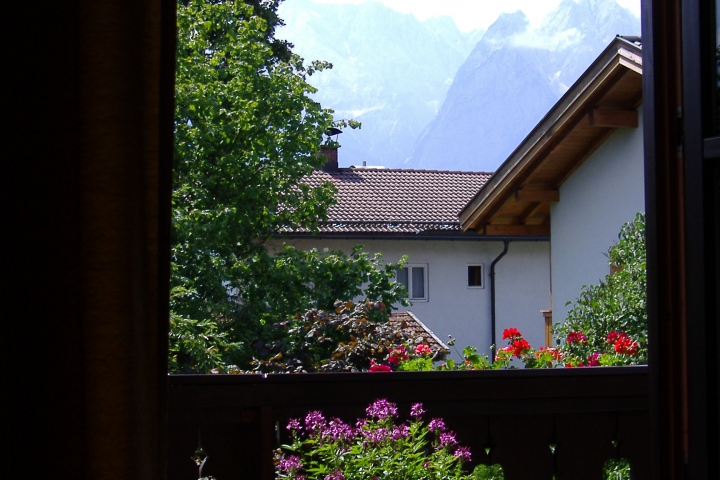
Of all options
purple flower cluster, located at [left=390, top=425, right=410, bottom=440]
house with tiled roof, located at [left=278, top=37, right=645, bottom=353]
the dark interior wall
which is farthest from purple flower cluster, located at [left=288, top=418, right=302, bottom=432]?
house with tiled roof, located at [left=278, top=37, right=645, bottom=353]

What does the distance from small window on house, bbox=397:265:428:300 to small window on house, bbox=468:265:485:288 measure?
0.75 meters

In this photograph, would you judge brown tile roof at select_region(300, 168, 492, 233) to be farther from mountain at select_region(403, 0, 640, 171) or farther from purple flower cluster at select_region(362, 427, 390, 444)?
mountain at select_region(403, 0, 640, 171)

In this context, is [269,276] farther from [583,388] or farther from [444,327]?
[583,388]

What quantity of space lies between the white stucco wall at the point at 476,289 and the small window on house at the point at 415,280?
98 mm

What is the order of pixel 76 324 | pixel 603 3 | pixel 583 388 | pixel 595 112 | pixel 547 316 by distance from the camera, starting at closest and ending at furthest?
pixel 76 324 → pixel 583 388 → pixel 595 112 → pixel 547 316 → pixel 603 3

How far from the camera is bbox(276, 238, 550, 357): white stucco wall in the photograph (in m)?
12.4

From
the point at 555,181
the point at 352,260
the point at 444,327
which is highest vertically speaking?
the point at 555,181

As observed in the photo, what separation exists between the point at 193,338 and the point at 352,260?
2189mm

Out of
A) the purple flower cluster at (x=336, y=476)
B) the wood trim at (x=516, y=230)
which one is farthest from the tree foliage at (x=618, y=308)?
the purple flower cluster at (x=336, y=476)

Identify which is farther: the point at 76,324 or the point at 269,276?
the point at 269,276

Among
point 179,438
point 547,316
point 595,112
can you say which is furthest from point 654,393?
point 547,316

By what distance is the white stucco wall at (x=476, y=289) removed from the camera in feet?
40.7

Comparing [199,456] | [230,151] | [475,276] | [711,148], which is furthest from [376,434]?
[475,276]

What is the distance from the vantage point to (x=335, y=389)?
129 centimetres
